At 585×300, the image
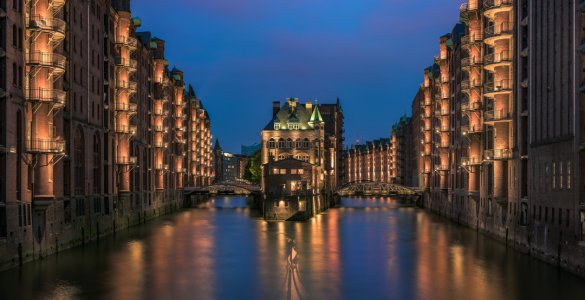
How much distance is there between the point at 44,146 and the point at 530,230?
38029 millimetres

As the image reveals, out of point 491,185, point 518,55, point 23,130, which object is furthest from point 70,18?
point 491,185

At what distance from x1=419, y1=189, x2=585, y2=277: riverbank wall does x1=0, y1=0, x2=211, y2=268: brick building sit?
119 feet

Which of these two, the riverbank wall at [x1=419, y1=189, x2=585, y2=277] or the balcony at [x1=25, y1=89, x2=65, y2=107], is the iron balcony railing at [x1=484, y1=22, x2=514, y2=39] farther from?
the balcony at [x1=25, y1=89, x2=65, y2=107]

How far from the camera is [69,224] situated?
49625mm

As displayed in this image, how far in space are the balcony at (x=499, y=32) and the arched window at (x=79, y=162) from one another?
1553 inches

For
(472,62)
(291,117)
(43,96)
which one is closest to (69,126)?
(43,96)

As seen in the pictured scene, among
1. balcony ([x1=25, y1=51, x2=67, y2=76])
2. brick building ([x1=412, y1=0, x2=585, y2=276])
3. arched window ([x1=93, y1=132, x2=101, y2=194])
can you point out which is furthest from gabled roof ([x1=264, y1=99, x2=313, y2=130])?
balcony ([x1=25, y1=51, x2=67, y2=76])

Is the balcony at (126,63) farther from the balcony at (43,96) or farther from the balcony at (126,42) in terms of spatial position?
the balcony at (43,96)

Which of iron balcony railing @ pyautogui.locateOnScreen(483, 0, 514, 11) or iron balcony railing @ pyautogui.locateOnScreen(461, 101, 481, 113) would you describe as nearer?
iron balcony railing @ pyautogui.locateOnScreen(483, 0, 514, 11)

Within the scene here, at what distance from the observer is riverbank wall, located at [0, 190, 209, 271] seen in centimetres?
3903

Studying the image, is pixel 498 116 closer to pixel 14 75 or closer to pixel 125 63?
pixel 14 75

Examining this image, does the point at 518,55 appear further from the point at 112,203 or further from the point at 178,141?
the point at 178,141

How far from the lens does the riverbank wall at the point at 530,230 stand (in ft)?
119

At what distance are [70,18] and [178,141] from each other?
64651mm
